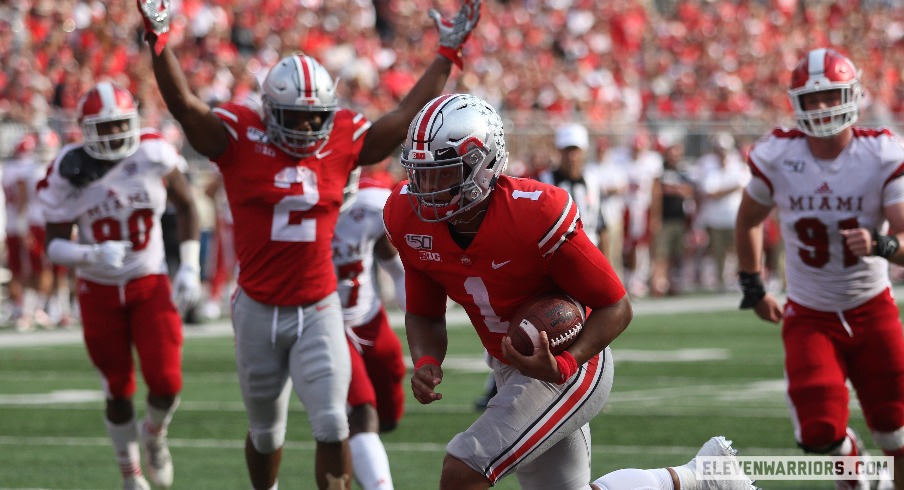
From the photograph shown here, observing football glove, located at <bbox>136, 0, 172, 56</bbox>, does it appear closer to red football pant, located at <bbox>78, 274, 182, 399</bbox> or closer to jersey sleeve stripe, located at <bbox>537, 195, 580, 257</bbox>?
red football pant, located at <bbox>78, 274, 182, 399</bbox>

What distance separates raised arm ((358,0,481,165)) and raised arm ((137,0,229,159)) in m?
0.66

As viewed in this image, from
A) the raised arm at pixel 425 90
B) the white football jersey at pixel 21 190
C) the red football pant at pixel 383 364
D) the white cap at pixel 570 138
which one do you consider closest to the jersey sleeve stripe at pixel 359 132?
the raised arm at pixel 425 90

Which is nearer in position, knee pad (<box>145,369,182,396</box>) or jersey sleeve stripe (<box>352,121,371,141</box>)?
jersey sleeve stripe (<box>352,121,371,141</box>)

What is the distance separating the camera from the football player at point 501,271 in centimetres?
470

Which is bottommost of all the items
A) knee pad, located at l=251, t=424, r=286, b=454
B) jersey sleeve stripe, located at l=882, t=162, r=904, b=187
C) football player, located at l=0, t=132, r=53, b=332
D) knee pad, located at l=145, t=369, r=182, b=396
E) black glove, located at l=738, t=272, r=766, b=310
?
football player, located at l=0, t=132, r=53, b=332

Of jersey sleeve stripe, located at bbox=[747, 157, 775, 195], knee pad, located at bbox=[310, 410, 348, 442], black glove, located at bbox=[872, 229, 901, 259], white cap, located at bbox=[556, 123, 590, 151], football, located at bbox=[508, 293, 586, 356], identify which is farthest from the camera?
white cap, located at bbox=[556, 123, 590, 151]

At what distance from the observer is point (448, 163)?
469 centimetres

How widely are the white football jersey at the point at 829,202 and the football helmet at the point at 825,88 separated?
13cm

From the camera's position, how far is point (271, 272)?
6.38 meters

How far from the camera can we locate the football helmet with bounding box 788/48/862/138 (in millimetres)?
6500

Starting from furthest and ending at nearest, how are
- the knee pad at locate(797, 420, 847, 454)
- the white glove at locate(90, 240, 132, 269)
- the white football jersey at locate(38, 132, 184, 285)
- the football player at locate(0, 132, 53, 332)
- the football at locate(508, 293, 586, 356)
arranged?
the football player at locate(0, 132, 53, 332) < the white football jersey at locate(38, 132, 184, 285) < the white glove at locate(90, 240, 132, 269) < the knee pad at locate(797, 420, 847, 454) < the football at locate(508, 293, 586, 356)

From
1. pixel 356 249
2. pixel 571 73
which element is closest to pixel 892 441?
pixel 356 249

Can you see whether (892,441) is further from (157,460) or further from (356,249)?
(157,460)

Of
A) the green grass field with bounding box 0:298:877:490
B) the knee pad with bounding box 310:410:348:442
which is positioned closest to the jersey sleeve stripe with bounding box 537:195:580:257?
the knee pad with bounding box 310:410:348:442
